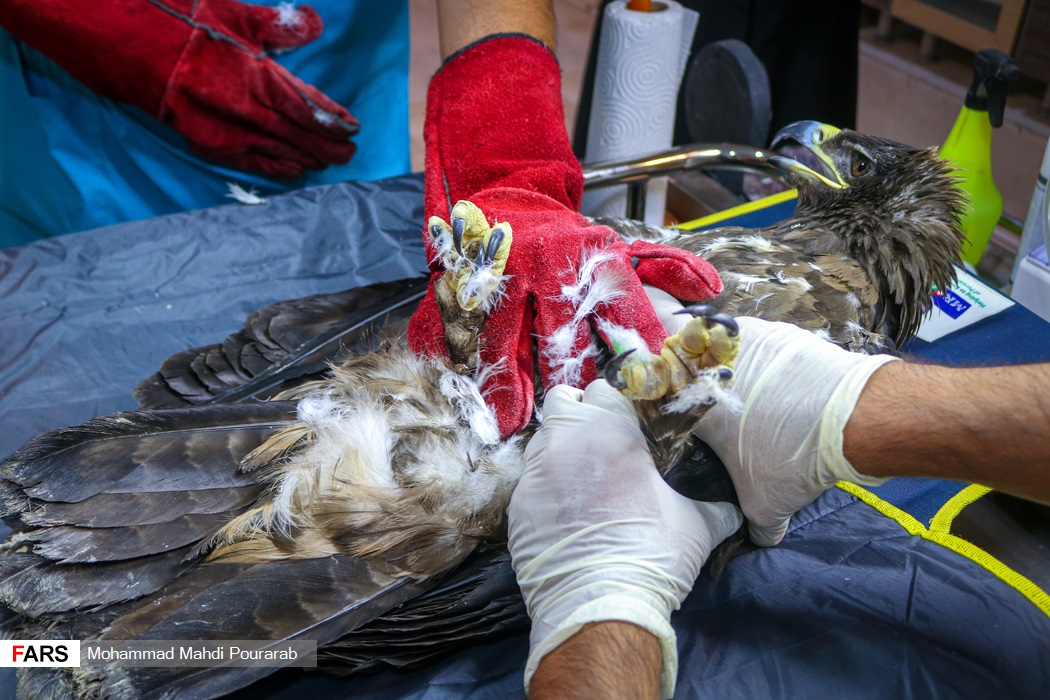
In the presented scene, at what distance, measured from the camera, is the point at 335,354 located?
5.87 ft

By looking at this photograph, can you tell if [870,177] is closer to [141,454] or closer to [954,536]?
[954,536]

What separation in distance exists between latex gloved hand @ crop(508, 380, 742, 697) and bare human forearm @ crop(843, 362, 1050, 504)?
31 cm

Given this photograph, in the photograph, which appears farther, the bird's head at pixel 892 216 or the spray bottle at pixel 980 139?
the spray bottle at pixel 980 139

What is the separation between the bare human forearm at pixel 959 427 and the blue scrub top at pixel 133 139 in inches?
86.1

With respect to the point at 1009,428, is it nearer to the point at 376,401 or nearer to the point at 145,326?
the point at 376,401

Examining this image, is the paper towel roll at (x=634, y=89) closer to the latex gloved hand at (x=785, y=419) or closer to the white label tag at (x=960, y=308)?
the white label tag at (x=960, y=308)

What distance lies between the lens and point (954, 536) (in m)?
1.54

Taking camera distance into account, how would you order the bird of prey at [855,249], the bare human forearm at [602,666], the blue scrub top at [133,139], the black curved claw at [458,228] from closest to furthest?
the bare human forearm at [602,666] → the black curved claw at [458,228] → the bird of prey at [855,249] → the blue scrub top at [133,139]

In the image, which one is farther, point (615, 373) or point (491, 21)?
point (491, 21)

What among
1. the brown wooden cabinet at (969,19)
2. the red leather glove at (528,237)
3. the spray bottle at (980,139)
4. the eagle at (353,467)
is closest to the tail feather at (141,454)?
the eagle at (353,467)

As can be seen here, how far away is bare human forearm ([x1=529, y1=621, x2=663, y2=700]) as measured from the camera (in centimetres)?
101

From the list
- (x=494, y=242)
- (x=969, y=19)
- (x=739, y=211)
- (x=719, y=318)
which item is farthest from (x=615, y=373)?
(x=969, y=19)

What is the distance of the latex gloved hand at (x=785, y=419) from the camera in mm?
1127

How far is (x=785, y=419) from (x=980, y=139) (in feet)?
5.14
